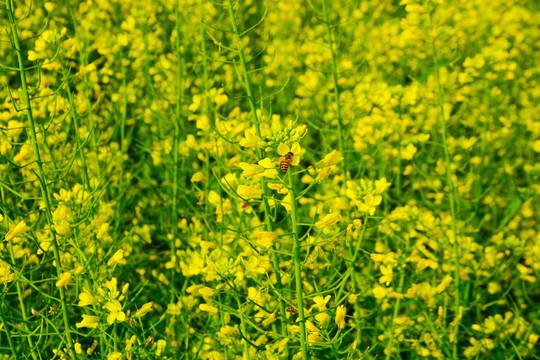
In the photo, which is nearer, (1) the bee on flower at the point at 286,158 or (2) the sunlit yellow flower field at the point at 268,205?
(1) the bee on flower at the point at 286,158

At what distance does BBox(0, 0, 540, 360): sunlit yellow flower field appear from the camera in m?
1.94

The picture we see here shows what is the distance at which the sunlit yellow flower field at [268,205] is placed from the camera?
1.94 meters

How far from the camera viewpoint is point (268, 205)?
75.8 inches

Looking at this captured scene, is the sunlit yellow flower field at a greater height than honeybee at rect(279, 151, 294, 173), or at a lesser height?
lesser

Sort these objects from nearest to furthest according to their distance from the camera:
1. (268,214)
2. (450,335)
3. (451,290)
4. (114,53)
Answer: (268,214) → (450,335) → (451,290) → (114,53)

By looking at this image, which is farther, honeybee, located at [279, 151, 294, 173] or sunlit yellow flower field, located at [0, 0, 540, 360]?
sunlit yellow flower field, located at [0, 0, 540, 360]

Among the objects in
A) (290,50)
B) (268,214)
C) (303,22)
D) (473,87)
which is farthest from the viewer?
(303,22)

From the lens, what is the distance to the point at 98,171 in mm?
3086

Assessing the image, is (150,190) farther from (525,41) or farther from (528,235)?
(525,41)

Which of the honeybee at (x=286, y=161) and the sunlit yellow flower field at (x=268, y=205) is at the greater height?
the honeybee at (x=286, y=161)

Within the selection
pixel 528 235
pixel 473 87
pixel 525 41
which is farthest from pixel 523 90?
pixel 528 235

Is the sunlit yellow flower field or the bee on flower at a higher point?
the bee on flower

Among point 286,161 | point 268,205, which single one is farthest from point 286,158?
point 268,205

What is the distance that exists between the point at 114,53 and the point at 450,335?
2838mm
